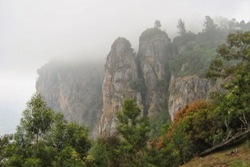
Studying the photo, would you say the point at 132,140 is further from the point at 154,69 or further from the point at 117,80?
the point at 117,80

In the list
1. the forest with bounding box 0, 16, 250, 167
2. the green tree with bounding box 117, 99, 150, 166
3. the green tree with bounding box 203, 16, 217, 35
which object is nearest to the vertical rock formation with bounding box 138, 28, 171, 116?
the green tree with bounding box 203, 16, 217, 35

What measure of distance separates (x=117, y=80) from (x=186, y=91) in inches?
1721

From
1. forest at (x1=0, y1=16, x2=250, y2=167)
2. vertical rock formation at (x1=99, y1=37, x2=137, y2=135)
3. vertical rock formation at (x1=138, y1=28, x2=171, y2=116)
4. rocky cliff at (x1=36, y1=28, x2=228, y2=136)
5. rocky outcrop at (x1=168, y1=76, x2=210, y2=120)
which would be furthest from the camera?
vertical rock formation at (x1=99, y1=37, x2=137, y2=135)

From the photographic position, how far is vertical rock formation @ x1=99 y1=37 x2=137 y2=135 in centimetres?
14488

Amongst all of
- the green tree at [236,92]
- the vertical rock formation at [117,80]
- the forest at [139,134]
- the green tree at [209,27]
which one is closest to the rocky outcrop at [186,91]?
the vertical rock formation at [117,80]

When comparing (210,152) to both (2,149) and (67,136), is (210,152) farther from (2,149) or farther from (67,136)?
(2,149)

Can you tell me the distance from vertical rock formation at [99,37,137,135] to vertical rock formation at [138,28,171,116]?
4.87 metres

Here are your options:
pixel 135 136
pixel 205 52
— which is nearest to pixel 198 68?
pixel 205 52

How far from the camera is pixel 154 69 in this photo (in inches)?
5787

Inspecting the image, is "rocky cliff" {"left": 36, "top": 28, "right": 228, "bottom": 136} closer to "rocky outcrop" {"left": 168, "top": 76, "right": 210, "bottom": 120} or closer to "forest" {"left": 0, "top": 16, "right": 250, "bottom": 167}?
"rocky outcrop" {"left": 168, "top": 76, "right": 210, "bottom": 120}

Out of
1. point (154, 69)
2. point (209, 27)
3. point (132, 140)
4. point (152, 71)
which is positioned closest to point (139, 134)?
point (132, 140)

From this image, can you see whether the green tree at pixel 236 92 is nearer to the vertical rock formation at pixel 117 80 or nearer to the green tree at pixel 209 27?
the vertical rock formation at pixel 117 80

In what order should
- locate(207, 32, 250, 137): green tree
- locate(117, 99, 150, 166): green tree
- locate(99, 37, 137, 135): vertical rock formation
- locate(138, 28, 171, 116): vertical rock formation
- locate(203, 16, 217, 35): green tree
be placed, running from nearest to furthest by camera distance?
locate(117, 99, 150, 166): green tree
locate(207, 32, 250, 137): green tree
locate(138, 28, 171, 116): vertical rock formation
locate(99, 37, 137, 135): vertical rock formation
locate(203, 16, 217, 35): green tree

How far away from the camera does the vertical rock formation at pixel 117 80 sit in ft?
475
